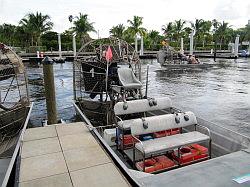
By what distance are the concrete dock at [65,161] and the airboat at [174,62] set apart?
26296 mm

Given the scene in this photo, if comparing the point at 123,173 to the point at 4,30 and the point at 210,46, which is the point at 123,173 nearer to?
the point at 4,30

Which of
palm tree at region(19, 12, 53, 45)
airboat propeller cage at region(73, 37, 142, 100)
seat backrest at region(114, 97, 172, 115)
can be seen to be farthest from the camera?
palm tree at region(19, 12, 53, 45)

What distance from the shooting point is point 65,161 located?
16.0 feet

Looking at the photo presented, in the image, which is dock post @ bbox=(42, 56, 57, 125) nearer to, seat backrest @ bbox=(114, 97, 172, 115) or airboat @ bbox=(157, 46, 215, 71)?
seat backrest @ bbox=(114, 97, 172, 115)

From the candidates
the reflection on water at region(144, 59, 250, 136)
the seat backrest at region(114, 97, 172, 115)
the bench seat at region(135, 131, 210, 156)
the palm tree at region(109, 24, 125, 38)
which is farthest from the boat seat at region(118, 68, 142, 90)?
the palm tree at region(109, 24, 125, 38)

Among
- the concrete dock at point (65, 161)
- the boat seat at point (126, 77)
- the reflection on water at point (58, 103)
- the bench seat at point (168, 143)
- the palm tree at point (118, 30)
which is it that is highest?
the palm tree at point (118, 30)

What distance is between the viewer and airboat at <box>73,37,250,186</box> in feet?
13.9

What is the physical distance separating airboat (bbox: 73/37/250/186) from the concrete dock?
0.23 meters

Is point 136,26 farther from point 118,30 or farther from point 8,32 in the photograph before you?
point 8,32

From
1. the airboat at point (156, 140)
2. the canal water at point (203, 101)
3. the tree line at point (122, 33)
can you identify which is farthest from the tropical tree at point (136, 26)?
the airboat at point (156, 140)

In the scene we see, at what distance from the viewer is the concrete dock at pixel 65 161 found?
13.8 ft

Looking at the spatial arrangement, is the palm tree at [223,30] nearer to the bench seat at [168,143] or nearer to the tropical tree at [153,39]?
the tropical tree at [153,39]

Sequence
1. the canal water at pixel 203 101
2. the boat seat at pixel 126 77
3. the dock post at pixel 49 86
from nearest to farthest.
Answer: the dock post at pixel 49 86 → the boat seat at pixel 126 77 → the canal water at pixel 203 101

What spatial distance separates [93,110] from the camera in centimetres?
1063
